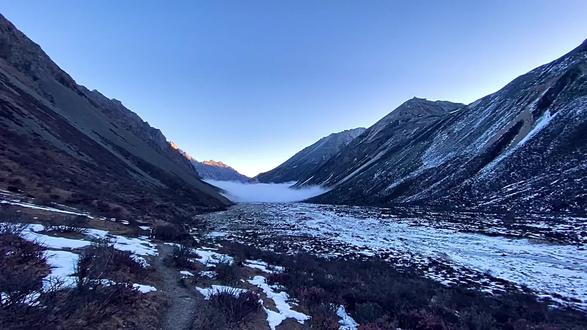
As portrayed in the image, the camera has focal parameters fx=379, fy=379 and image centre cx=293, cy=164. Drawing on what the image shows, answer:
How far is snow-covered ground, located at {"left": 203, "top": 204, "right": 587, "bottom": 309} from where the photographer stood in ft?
69.2

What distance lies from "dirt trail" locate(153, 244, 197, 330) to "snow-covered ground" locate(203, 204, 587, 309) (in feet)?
47.3

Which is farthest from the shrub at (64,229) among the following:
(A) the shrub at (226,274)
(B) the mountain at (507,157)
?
(B) the mountain at (507,157)

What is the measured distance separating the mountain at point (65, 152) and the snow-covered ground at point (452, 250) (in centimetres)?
1209

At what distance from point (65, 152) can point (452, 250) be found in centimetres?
4164

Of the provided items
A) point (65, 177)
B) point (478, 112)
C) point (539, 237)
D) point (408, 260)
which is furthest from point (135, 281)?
point (478, 112)

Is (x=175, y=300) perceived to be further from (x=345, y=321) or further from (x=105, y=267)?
(x=345, y=321)

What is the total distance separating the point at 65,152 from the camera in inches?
1706

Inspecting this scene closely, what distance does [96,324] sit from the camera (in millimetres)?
6863

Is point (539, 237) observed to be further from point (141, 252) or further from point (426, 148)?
point (426, 148)

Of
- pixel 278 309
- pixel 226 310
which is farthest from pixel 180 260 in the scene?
pixel 226 310

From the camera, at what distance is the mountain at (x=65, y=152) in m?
27.9

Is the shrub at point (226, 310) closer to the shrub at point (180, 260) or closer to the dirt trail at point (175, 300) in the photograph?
the dirt trail at point (175, 300)

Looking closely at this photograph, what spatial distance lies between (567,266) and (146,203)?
3538cm

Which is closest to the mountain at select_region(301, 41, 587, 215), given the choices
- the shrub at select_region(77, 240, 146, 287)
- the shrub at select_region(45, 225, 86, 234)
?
the shrub at select_region(77, 240, 146, 287)
